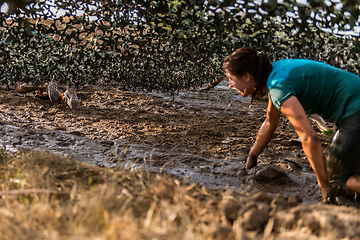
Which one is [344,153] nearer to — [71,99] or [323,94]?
[323,94]

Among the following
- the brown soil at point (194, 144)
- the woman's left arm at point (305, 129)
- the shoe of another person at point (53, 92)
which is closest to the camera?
the brown soil at point (194, 144)

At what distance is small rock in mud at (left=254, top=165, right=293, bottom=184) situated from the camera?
322cm

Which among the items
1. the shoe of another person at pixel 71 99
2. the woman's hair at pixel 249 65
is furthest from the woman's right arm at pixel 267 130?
the shoe of another person at pixel 71 99

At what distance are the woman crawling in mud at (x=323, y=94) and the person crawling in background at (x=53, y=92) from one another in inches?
167

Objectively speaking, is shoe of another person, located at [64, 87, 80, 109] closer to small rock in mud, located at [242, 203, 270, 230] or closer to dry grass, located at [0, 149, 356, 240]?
dry grass, located at [0, 149, 356, 240]

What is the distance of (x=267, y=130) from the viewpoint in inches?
127

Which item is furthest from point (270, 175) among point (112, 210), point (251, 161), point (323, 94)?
point (112, 210)

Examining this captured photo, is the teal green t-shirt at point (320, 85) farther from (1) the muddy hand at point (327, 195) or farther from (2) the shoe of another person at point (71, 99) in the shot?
(2) the shoe of another person at point (71, 99)

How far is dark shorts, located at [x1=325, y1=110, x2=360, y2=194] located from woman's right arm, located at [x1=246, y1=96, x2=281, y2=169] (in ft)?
2.02

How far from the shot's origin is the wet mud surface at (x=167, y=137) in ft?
10.9

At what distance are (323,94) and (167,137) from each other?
8.20ft

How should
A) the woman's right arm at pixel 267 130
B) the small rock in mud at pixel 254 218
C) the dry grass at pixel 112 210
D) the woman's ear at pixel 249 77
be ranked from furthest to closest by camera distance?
the woman's right arm at pixel 267 130 < the woman's ear at pixel 249 77 < the small rock in mud at pixel 254 218 < the dry grass at pixel 112 210

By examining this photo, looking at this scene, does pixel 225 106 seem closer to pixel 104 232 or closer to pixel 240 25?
pixel 240 25

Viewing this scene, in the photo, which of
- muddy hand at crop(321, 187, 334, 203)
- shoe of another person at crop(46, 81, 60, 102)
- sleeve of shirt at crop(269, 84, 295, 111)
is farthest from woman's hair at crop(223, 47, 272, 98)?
shoe of another person at crop(46, 81, 60, 102)
